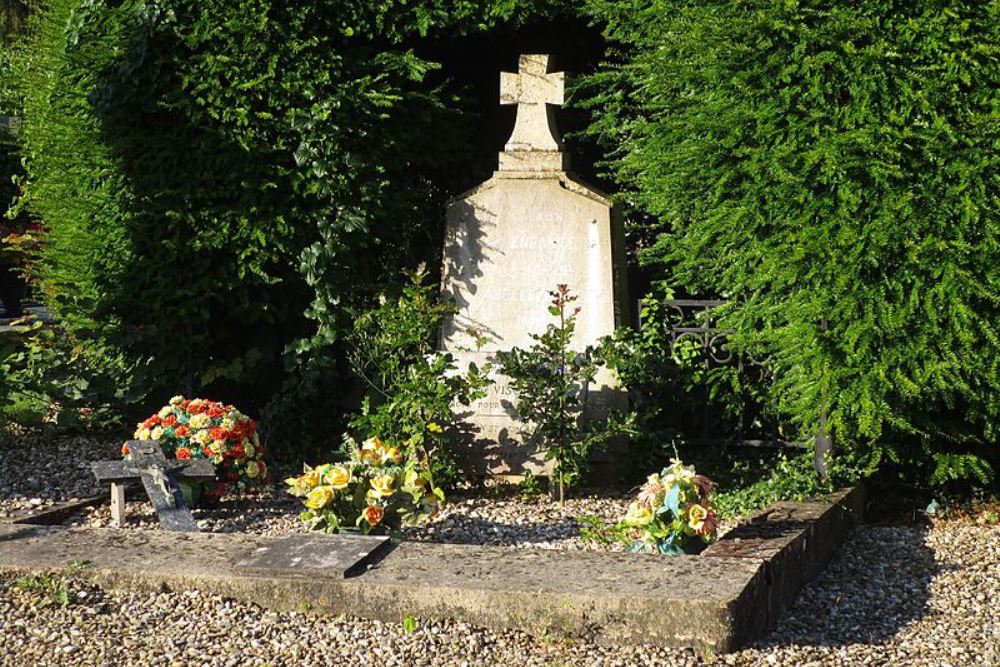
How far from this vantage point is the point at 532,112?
6781 mm

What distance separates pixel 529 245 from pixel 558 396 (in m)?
1.08

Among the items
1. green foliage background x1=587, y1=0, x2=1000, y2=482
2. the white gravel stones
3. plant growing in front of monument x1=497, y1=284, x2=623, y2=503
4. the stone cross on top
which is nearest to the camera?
the white gravel stones

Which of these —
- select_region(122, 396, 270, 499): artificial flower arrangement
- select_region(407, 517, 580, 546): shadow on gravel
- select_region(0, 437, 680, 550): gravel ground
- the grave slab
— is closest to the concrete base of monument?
the grave slab

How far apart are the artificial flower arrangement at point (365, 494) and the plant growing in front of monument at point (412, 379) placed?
1095 millimetres

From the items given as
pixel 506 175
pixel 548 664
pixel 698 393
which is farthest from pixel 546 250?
pixel 548 664

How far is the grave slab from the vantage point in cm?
407

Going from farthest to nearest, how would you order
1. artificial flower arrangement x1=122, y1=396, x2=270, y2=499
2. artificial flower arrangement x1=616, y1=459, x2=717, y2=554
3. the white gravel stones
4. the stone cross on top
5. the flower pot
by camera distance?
the flower pot < the stone cross on top < artificial flower arrangement x1=122, y1=396, x2=270, y2=499 < artificial flower arrangement x1=616, y1=459, x2=717, y2=554 < the white gravel stones

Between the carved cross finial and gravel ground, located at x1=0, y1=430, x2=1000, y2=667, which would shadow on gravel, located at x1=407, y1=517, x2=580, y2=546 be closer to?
gravel ground, located at x1=0, y1=430, x2=1000, y2=667

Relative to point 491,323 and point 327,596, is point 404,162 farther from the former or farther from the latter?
point 327,596

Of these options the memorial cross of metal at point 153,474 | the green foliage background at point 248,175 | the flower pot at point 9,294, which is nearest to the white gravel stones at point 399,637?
the memorial cross of metal at point 153,474

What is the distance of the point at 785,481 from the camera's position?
18.2ft

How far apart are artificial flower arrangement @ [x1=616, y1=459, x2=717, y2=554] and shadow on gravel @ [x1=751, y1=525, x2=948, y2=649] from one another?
428mm

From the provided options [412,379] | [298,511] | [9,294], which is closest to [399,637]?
[298,511]

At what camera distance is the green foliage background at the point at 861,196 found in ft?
17.2
